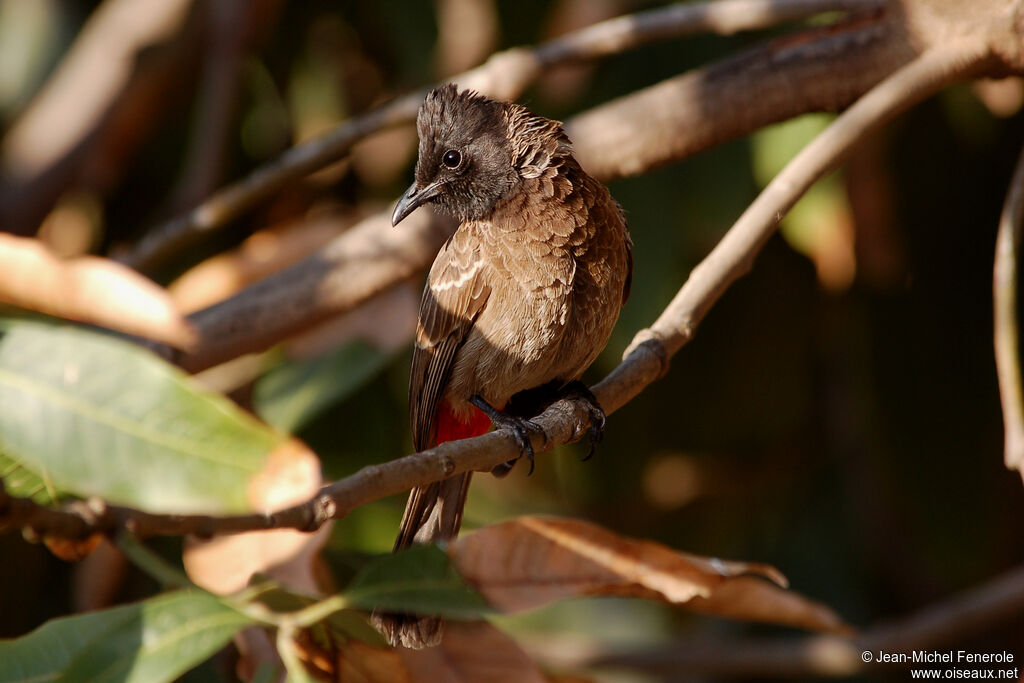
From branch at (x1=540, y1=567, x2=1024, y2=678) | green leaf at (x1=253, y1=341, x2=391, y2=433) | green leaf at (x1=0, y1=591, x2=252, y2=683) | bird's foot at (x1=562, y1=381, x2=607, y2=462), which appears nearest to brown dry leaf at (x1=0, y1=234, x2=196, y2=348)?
green leaf at (x1=0, y1=591, x2=252, y2=683)

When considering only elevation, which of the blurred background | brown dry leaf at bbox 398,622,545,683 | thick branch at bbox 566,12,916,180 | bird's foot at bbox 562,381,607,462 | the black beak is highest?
the blurred background

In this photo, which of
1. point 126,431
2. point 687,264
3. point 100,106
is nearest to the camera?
point 126,431

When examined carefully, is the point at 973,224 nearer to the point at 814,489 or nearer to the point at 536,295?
the point at 814,489

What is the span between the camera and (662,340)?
99.8 inches

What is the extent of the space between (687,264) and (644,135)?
4.94ft

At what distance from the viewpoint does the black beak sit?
320cm

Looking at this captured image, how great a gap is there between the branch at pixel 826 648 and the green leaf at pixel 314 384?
150 centimetres

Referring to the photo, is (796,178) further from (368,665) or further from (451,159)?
(368,665)

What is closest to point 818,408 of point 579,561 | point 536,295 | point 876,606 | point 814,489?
point 814,489

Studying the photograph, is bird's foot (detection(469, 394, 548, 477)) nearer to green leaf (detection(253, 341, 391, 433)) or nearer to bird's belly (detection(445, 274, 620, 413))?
bird's belly (detection(445, 274, 620, 413))

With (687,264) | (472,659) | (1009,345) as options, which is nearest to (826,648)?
(687,264)

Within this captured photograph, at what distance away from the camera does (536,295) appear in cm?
305

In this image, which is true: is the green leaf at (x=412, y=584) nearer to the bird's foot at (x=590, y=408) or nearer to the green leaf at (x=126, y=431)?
the green leaf at (x=126, y=431)

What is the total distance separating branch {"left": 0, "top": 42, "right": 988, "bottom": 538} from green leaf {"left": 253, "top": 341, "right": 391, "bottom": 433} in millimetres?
842
